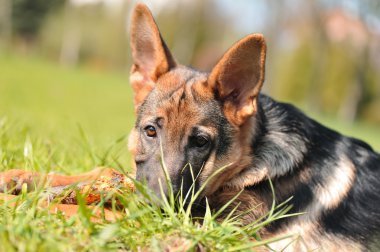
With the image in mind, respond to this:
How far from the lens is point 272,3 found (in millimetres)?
33188

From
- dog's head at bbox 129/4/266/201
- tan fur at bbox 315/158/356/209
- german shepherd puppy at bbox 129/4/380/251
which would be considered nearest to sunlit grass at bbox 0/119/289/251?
dog's head at bbox 129/4/266/201

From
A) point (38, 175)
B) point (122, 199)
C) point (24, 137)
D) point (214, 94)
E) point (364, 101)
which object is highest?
point (214, 94)

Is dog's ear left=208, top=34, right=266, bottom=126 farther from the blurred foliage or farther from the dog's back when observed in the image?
the blurred foliage

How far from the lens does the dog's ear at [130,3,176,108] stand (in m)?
4.42

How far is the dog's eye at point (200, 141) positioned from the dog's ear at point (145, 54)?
784mm

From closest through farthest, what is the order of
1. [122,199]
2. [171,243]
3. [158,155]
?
1. [171,243]
2. [122,199]
3. [158,155]

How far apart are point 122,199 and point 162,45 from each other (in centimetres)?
180

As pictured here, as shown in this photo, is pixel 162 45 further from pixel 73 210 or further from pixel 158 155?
pixel 73 210

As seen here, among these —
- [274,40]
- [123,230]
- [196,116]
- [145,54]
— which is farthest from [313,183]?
[274,40]

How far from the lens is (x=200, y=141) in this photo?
3949 mm

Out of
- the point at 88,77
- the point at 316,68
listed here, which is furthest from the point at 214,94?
the point at 316,68

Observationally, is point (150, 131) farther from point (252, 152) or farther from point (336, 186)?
point (336, 186)

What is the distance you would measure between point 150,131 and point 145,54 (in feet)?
3.32

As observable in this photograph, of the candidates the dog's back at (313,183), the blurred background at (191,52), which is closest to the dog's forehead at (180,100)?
the dog's back at (313,183)
